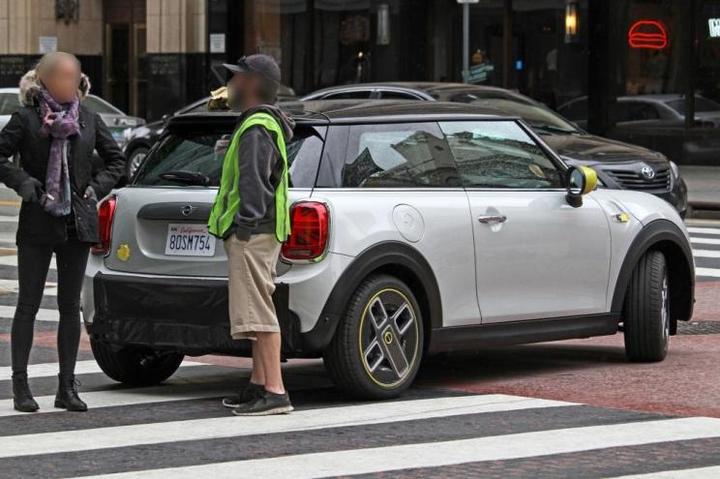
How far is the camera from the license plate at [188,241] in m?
8.35

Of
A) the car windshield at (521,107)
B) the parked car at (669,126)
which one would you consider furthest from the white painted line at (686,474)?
the parked car at (669,126)

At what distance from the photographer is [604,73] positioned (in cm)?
3109

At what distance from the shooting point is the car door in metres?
8.99

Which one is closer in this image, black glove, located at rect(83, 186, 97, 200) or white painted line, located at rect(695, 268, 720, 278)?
black glove, located at rect(83, 186, 97, 200)

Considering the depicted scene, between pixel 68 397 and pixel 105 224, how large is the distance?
1019 mm

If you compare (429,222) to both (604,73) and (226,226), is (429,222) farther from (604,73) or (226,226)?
(604,73)

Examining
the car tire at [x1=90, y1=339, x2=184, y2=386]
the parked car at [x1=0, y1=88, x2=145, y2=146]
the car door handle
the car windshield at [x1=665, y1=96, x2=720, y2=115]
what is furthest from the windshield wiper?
the parked car at [x1=0, y1=88, x2=145, y2=146]

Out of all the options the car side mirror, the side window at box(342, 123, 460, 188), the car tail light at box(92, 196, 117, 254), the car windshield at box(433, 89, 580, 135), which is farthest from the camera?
the car windshield at box(433, 89, 580, 135)

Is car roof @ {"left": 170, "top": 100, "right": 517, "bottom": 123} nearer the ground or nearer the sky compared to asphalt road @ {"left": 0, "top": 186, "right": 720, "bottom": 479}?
nearer the sky

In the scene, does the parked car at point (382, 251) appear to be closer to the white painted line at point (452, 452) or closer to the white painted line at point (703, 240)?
the white painted line at point (452, 452)

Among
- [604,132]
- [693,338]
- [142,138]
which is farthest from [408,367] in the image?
[604,132]

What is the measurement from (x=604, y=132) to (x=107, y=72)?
1405 centimetres

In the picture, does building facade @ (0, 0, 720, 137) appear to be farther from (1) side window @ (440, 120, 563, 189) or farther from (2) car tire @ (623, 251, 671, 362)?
(1) side window @ (440, 120, 563, 189)

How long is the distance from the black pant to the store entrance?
1241 inches
